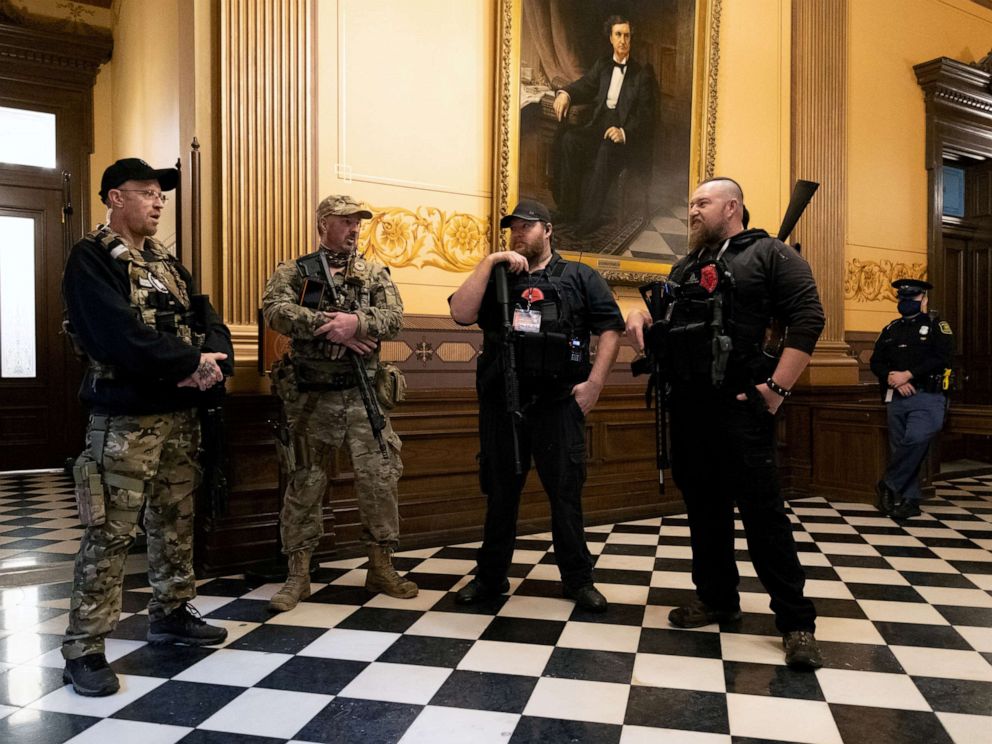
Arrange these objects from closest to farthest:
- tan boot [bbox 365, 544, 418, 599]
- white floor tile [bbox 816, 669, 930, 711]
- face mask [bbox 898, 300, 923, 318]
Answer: white floor tile [bbox 816, 669, 930, 711] < tan boot [bbox 365, 544, 418, 599] < face mask [bbox 898, 300, 923, 318]

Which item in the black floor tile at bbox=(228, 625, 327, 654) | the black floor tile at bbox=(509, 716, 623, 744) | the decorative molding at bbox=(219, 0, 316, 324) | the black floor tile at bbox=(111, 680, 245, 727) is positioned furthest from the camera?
the decorative molding at bbox=(219, 0, 316, 324)

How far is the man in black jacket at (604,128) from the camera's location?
Answer: 4887mm

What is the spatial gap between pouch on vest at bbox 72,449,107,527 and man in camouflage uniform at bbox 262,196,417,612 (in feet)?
2.98

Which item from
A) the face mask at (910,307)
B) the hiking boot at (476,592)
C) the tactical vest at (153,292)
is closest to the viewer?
the tactical vest at (153,292)

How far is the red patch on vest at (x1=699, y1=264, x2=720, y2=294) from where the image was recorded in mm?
2650

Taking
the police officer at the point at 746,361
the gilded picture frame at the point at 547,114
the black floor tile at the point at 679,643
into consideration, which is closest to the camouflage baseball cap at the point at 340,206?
the police officer at the point at 746,361

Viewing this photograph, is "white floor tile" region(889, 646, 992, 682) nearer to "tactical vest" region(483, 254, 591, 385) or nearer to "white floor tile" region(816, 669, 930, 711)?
"white floor tile" region(816, 669, 930, 711)

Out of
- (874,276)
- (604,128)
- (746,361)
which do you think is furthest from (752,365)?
(874,276)

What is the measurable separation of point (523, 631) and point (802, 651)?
99cm

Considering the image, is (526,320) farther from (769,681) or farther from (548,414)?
(769,681)

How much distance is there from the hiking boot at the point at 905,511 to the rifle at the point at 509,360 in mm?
3364

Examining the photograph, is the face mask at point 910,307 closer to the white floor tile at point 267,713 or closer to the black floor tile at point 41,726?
the white floor tile at point 267,713

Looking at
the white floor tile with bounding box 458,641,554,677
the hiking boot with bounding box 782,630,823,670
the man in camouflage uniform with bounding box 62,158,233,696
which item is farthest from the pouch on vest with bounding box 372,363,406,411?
the hiking boot with bounding box 782,630,823,670

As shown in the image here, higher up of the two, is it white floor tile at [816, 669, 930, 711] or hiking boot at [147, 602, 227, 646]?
hiking boot at [147, 602, 227, 646]
